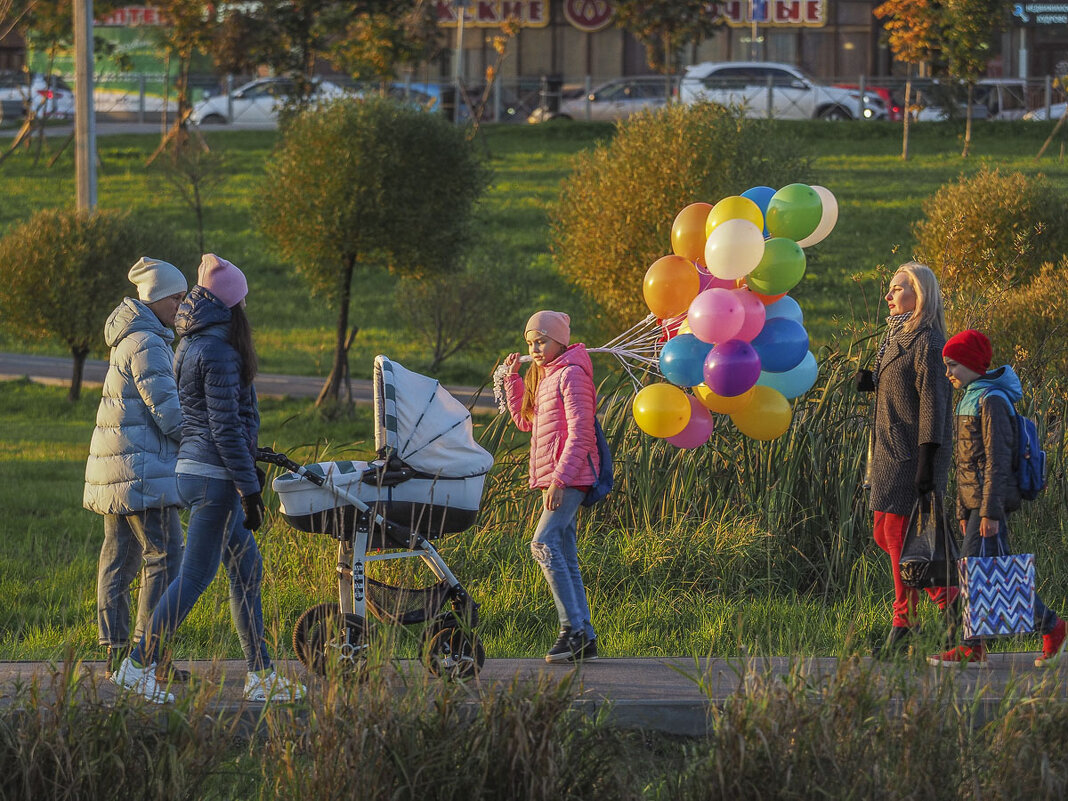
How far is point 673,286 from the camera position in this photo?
741 centimetres

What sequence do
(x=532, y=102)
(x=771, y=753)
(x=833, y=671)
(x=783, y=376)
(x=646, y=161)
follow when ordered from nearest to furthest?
(x=771, y=753) < (x=833, y=671) < (x=783, y=376) < (x=646, y=161) < (x=532, y=102)

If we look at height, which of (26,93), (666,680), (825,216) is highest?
(26,93)

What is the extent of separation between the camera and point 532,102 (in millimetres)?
40656

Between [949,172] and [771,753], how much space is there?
89.5ft

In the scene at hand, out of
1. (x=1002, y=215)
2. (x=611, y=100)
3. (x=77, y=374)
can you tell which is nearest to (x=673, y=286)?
(x=1002, y=215)

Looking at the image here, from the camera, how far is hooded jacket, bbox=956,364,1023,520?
19.6ft

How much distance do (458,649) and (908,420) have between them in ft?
7.03

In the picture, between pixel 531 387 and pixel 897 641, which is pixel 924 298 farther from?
pixel 531 387

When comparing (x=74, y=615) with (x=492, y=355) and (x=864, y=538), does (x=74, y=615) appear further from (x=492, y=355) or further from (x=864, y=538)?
(x=492, y=355)

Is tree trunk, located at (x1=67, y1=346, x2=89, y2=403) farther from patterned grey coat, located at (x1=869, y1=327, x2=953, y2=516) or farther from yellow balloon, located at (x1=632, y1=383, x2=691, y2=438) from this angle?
patterned grey coat, located at (x1=869, y1=327, x2=953, y2=516)

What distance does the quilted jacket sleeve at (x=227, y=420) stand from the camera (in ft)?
18.6

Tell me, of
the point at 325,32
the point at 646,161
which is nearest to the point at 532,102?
the point at 325,32

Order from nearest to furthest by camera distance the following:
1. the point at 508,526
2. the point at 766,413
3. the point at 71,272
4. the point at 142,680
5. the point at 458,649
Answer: the point at 142,680
the point at 458,649
the point at 766,413
the point at 508,526
the point at 71,272

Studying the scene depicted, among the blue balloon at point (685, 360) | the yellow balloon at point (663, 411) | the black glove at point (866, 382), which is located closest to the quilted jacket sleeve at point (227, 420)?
the yellow balloon at point (663, 411)
